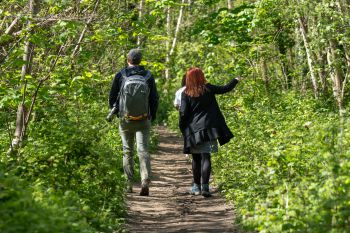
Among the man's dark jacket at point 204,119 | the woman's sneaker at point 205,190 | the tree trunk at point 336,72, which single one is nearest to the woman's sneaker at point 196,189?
the woman's sneaker at point 205,190

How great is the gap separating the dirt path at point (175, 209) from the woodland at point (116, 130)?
295 mm

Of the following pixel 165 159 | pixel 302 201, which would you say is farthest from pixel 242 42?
pixel 302 201

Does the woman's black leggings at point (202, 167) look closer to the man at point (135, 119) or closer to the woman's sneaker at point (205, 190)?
the woman's sneaker at point (205, 190)

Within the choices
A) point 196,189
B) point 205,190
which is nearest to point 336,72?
point 196,189

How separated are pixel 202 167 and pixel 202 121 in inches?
28.4

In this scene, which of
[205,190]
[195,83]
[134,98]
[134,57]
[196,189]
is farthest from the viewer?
[196,189]

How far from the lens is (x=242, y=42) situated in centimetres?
2166

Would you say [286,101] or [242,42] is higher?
[242,42]

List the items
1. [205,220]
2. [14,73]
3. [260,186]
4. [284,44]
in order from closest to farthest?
[260,186] → [205,220] → [14,73] → [284,44]

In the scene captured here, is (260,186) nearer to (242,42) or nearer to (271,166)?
(271,166)

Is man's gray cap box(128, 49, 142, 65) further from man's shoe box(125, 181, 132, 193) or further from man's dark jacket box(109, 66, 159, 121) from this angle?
man's shoe box(125, 181, 132, 193)

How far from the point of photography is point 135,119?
10.9 m

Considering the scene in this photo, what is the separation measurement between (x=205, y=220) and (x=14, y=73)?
4.38 m

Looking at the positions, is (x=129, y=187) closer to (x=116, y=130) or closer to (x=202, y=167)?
(x=202, y=167)
